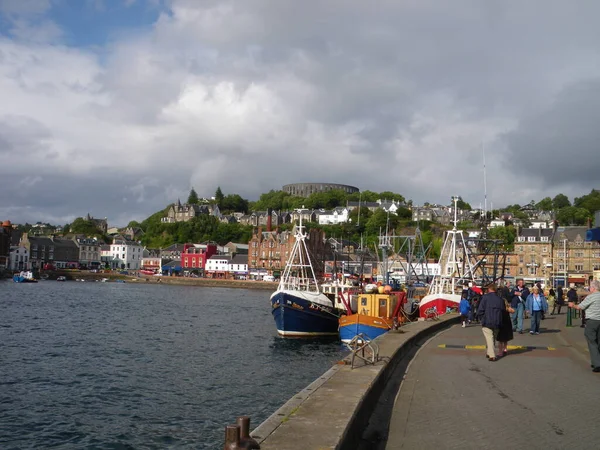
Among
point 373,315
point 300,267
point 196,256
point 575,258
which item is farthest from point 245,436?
point 196,256

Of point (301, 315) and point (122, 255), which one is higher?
point (122, 255)

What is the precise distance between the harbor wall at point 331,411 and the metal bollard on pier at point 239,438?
0.30 metres

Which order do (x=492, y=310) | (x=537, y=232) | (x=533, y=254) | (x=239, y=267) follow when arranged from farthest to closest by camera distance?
(x=239, y=267)
(x=537, y=232)
(x=533, y=254)
(x=492, y=310)

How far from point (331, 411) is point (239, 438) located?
2.42 m

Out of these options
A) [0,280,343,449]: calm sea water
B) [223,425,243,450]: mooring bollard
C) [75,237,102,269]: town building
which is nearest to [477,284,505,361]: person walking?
[0,280,343,449]: calm sea water

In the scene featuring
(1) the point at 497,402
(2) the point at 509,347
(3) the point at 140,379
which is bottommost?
(3) the point at 140,379

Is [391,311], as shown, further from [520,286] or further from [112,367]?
[112,367]

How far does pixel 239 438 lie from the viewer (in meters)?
7.05

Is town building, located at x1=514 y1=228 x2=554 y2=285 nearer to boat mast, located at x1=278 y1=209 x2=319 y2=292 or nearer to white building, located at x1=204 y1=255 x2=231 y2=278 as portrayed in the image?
white building, located at x1=204 y1=255 x2=231 y2=278

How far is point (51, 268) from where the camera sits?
173625mm

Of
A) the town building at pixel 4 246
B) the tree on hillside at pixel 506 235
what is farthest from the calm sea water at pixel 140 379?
the town building at pixel 4 246

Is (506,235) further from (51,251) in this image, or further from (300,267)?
(51,251)

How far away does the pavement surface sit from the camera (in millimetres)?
9094

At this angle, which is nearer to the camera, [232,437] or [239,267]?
[232,437]
